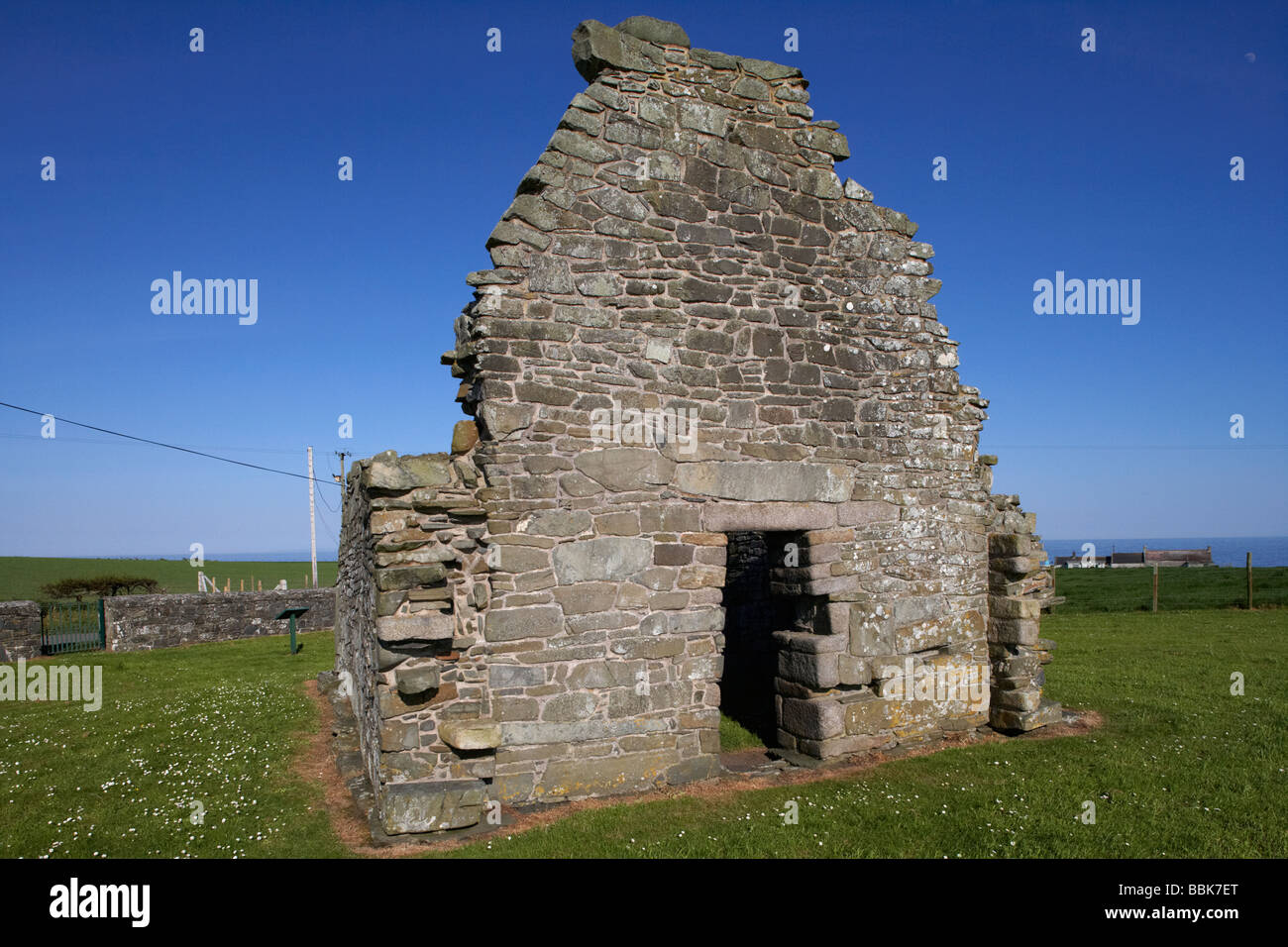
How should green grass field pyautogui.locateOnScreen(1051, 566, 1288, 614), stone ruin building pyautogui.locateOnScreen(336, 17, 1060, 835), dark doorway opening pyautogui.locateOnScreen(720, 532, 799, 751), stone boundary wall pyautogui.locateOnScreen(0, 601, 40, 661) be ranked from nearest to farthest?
stone ruin building pyautogui.locateOnScreen(336, 17, 1060, 835)
dark doorway opening pyautogui.locateOnScreen(720, 532, 799, 751)
stone boundary wall pyautogui.locateOnScreen(0, 601, 40, 661)
green grass field pyautogui.locateOnScreen(1051, 566, 1288, 614)

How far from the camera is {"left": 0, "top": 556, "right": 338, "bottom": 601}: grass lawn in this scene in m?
48.2

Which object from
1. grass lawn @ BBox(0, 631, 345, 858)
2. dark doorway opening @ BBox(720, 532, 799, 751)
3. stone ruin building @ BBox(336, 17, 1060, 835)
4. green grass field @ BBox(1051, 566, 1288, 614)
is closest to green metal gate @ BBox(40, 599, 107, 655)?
grass lawn @ BBox(0, 631, 345, 858)

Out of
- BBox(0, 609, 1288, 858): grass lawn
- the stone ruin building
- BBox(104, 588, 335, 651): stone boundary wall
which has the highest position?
the stone ruin building

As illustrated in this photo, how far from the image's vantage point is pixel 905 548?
9.46 metres

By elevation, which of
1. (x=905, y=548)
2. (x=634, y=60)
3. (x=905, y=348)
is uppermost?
(x=634, y=60)

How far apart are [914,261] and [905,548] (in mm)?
3724

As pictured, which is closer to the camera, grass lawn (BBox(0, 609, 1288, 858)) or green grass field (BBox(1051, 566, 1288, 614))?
grass lawn (BBox(0, 609, 1288, 858))

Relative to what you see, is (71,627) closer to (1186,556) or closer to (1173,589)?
(1173,589)

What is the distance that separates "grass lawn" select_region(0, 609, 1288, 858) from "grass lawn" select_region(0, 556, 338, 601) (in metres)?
39.2

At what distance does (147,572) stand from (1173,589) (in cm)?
6663

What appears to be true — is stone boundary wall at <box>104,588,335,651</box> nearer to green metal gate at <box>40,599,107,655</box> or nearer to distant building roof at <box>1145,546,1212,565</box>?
green metal gate at <box>40,599,107,655</box>
